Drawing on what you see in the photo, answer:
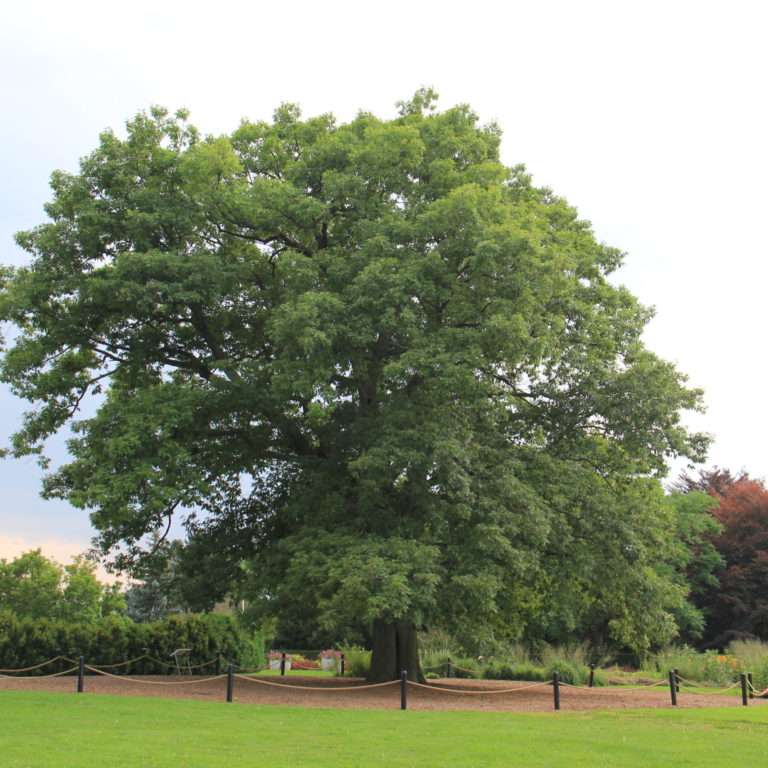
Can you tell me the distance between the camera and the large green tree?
1678 cm

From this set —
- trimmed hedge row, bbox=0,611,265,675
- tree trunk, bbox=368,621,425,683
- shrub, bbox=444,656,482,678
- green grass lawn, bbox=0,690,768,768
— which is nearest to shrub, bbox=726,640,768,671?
shrub, bbox=444,656,482,678

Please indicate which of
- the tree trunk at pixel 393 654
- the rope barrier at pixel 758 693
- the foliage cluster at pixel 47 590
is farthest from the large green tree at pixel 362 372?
the foliage cluster at pixel 47 590

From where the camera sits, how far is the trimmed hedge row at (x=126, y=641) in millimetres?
23406

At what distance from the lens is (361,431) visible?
1886 cm

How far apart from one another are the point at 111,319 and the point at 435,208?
9.49 m

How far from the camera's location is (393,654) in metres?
20.5

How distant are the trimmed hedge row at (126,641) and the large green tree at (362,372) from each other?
4.91m

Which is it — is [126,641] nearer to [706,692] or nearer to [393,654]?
[393,654]

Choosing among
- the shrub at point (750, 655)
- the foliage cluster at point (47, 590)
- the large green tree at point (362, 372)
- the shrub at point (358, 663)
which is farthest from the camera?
the foliage cluster at point (47, 590)

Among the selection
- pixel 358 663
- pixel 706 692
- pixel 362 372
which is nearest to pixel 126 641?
pixel 358 663

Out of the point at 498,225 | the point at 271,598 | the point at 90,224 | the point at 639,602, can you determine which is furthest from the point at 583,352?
the point at 90,224

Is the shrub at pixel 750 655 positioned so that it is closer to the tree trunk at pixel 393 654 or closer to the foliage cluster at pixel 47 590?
the tree trunk at pixel 393 654

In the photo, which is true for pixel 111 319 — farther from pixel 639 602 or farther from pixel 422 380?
pixel 639 602

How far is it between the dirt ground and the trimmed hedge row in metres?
2.23
